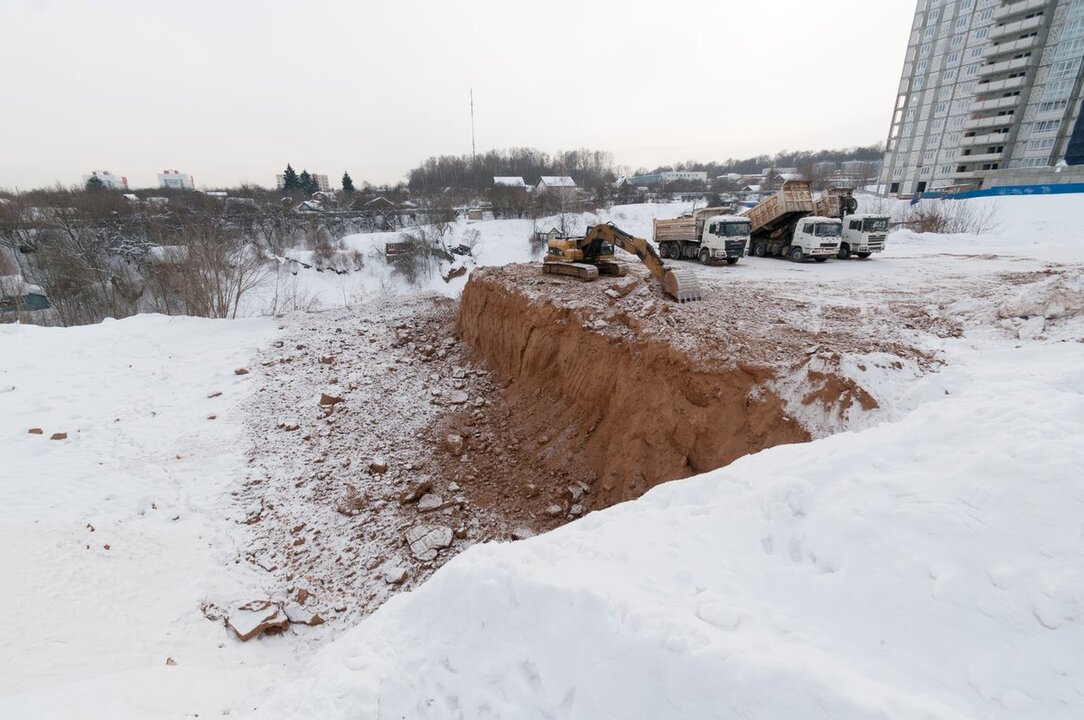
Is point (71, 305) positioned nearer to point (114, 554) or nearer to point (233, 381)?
point (233, 381)

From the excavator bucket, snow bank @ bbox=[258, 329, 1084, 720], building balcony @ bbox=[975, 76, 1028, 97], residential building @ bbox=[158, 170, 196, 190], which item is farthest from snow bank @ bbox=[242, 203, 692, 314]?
residential building @ bbox=[158, 170, 196, 190]

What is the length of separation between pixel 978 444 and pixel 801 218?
18.1 metres

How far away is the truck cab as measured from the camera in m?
18.0

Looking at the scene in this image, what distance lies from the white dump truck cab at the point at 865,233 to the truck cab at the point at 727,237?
14.0 feet

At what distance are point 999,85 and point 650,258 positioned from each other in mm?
62307

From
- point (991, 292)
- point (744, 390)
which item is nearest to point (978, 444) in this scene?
point (744, 390)

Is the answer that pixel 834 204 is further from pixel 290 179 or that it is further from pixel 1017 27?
pixel 290 179

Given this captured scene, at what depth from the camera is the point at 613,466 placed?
8.51 m

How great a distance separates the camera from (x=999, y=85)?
47.9 meters

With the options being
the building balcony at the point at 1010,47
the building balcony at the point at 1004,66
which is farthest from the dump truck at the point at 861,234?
the building balcony at the point at 1010,47

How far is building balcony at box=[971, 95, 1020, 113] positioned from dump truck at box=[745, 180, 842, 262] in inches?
1977

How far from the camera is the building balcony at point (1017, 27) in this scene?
45125 mm

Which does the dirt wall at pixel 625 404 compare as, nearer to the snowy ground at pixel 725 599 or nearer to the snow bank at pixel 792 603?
the snowy ground at pixel 725 599

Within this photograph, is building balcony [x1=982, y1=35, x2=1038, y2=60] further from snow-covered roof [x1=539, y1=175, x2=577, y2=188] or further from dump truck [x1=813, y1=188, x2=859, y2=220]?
dump truck [x1=813, y1=188, x2=859, y2=220]
